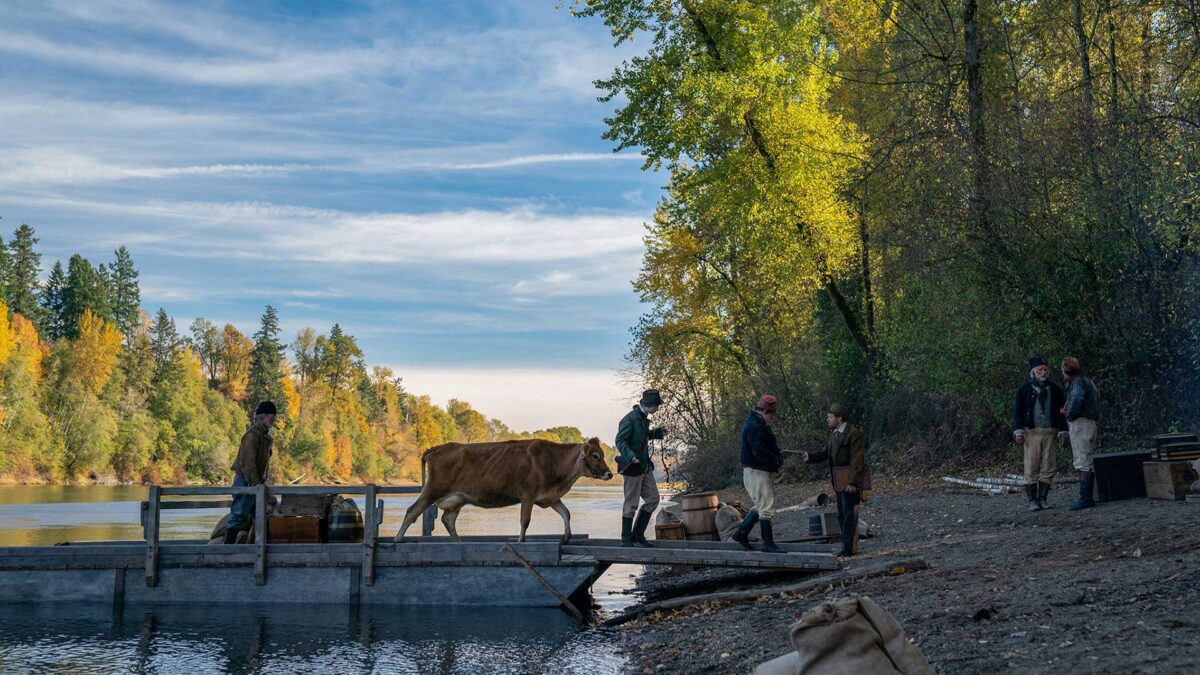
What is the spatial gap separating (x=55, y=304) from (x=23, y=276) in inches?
193

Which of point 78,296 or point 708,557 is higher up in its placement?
point 78,296

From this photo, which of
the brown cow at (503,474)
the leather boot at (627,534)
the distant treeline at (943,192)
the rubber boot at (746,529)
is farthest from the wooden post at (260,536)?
the distant treeline at (943,192)

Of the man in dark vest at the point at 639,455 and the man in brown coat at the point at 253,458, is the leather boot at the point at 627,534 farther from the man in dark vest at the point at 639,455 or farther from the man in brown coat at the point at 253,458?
the man in brown coat at the point at 253,458

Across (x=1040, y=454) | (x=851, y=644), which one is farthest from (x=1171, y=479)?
(x=851, y=644)

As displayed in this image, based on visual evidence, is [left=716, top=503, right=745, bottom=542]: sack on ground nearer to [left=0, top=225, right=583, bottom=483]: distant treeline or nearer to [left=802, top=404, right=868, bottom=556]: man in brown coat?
[left=802, top=404, right=868, bottom=556]: man in brown coat

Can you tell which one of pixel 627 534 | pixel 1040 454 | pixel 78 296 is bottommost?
pixel 627 534

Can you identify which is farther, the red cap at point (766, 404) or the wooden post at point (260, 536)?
the wooden post at point (260, 536)

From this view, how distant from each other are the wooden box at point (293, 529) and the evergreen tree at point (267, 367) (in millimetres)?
110906

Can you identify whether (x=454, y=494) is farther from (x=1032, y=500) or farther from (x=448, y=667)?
(x=1032, y=500)

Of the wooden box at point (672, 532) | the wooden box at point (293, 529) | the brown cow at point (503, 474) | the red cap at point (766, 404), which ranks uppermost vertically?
the red cap at point (766, 404)

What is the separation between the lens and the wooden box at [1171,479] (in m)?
15.5

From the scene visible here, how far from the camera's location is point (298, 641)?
13422mm

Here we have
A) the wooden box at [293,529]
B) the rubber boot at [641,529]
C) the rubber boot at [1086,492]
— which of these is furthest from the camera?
the wooden box at [293,529]

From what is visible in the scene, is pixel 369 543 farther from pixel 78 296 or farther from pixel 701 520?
pixel 78 296
